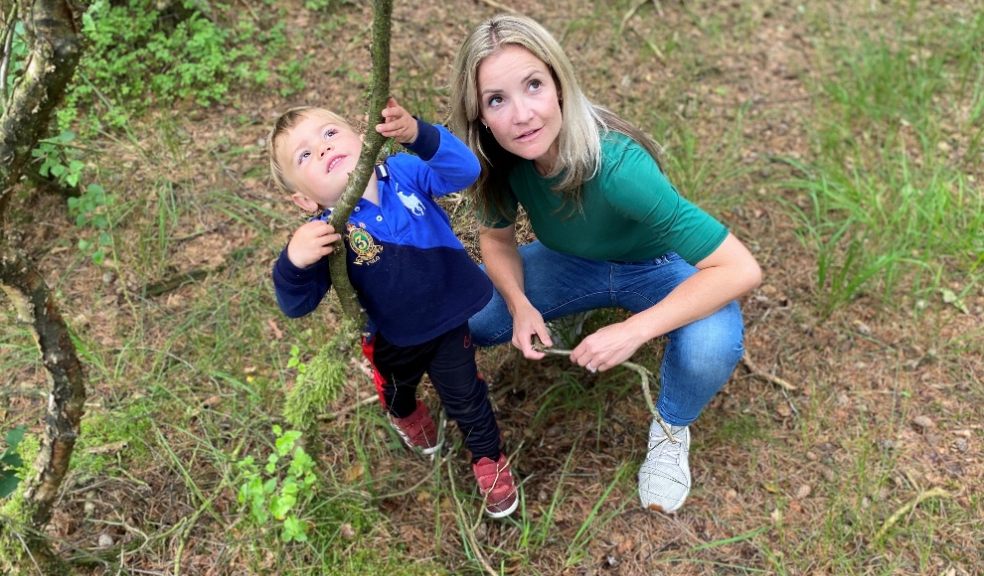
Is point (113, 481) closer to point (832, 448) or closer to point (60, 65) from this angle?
point (60, 65)

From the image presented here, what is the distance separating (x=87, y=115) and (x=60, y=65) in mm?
2143

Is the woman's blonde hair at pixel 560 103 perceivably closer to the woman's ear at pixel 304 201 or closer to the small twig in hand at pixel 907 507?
the woman's ear at pixel 304 201

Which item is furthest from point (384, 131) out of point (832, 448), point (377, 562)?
point (832, 448)

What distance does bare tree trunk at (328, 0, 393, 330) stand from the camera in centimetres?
123

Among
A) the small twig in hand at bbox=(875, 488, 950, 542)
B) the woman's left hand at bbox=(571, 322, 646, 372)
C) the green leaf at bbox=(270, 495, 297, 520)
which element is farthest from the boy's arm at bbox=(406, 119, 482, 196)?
the small twig in hand at bbox=(875, 488, 950, 542)

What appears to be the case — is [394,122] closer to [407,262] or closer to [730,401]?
[407,262]

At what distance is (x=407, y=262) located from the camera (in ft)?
6.13

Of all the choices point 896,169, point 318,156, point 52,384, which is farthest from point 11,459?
point 896,169

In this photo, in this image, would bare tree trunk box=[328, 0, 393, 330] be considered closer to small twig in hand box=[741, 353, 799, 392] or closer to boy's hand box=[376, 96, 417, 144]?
boy's hand box=[376, 96, 417, 144]

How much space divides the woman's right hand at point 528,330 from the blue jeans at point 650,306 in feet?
0.60

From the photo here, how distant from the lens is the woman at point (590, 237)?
71.8 inches

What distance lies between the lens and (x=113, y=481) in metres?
2.27

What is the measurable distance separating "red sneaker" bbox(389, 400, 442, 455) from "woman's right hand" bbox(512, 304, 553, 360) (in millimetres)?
457

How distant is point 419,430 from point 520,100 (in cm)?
123
